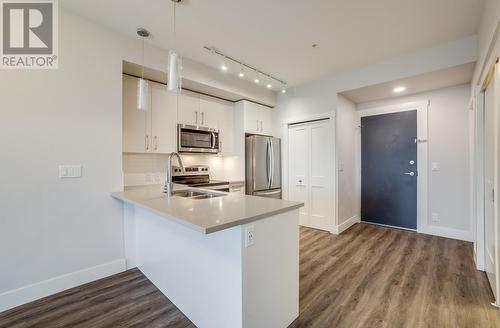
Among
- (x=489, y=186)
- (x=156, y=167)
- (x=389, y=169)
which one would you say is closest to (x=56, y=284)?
(x=156, y=167)

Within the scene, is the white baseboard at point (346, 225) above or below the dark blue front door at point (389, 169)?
below

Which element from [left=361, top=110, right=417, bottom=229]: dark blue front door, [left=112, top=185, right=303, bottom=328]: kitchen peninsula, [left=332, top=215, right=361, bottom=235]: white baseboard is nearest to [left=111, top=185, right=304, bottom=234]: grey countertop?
[left=112, top=185, right=303, bottom=328]: kitchen peninsula

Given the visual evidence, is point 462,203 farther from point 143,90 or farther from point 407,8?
point 143,90

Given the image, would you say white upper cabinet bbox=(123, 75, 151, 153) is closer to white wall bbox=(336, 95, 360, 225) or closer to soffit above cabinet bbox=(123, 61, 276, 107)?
soffit above cabinet bbox=(123, 61, 276, 107)

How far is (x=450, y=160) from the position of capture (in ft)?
11.4

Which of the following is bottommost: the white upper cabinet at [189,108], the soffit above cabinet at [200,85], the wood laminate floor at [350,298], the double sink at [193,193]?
the wood laminate floor at [350,298]

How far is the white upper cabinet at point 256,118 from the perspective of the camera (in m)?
4.05

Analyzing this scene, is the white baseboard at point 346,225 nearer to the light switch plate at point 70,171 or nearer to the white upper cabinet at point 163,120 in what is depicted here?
the white upper cabinet at point 163,120

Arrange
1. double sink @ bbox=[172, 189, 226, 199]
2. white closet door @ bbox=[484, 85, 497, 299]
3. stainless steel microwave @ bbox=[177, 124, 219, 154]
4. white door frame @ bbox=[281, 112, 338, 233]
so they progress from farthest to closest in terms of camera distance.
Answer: white door frame @ bbox=[281, 112, 338, 233] < stainless steel microwave @ bbox=[177, 124, 219, 154] < double sink @ bbox=[172, 189, 226, 199] < white closet door @ bbox=[484, 85, 497, 299]

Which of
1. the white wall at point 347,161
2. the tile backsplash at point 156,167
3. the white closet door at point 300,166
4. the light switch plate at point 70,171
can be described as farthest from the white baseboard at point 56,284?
the white wall at point 347,161

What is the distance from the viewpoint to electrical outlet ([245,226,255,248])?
4.26 feet

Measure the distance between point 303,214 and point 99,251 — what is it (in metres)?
3.26

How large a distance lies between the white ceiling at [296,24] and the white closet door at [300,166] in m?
1.46

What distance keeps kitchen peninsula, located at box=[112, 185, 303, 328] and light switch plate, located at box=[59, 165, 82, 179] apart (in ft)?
2.13
